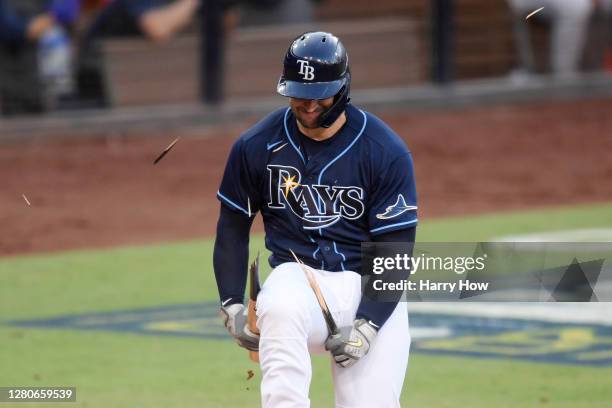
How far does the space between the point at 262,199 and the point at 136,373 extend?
237cm

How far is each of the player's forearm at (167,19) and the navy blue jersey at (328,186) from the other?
1037 centimetres

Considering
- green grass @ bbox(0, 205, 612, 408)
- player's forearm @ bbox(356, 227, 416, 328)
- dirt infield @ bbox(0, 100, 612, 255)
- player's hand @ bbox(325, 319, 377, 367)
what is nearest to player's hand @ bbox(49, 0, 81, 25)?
dirt infield @ bbox(0, 100, 612, 255)

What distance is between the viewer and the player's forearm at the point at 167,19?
15070 millimetres

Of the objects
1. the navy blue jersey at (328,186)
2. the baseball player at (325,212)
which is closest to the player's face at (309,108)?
the baseball player at (325,212)

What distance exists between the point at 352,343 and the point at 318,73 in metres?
0.92

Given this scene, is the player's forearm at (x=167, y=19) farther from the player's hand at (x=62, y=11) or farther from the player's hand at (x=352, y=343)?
the player's hand at (x=352, y=343)

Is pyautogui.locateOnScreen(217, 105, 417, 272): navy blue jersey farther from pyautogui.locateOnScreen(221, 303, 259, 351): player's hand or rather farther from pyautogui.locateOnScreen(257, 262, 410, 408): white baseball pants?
pyautogui.locateOnScreen(221, 303, 259, 351): player's hand

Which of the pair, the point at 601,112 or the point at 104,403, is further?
the point at 601,112

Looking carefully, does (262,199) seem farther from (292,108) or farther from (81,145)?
(81,145)

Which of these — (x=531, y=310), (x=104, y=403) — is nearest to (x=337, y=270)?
(x=104, y=403)

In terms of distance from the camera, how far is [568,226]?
37.0 feet

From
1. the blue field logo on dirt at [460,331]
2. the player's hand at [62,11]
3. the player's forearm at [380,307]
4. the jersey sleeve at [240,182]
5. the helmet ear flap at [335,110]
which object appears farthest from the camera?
the player's hand at [62,11]

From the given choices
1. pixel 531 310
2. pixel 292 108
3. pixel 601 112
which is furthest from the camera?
pixel 601 112

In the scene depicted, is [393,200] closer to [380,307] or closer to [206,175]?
[380,307]
